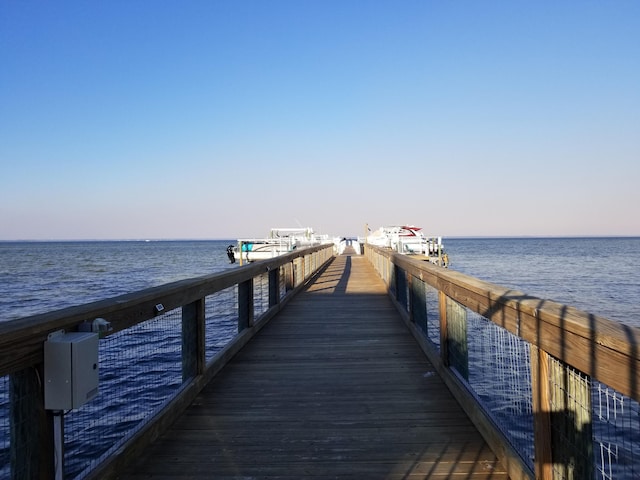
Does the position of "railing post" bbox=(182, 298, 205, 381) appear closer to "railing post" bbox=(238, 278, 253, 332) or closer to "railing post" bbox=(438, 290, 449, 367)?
"railing post" bbox=(238, 278, 253, 332)

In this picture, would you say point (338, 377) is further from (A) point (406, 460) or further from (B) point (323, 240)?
(B) point (323, 240)

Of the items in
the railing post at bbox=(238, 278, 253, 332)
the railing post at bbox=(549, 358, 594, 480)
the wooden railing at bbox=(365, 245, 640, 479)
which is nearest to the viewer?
the wooden railing at bbox=(365, 245, 640, 479)

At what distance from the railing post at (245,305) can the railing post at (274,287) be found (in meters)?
1.87

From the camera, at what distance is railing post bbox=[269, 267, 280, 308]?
8.38m

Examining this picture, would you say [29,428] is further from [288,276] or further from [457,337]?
[288,276]

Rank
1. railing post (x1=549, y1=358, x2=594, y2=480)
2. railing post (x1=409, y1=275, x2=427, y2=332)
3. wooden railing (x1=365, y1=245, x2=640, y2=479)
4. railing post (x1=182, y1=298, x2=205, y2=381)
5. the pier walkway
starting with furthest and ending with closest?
1. railing post (x1=409, y1=275, x2=427, y2=332)
2. railing post (x1=182, y1=298, x2=205, y2=381)
3. the pier walkway
4. railing post (x1=549, y1=358, x2=594, y2=480)
5. wooden railing (x1=365, y1=245, x2=640, y2=479)

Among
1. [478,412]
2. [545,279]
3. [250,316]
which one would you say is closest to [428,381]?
[478,412]

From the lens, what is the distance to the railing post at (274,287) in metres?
8.38

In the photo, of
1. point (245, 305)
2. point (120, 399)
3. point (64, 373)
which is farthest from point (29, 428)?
point (120, 399)

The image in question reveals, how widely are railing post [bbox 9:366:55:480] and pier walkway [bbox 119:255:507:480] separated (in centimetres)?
73

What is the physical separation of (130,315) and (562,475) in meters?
2.48

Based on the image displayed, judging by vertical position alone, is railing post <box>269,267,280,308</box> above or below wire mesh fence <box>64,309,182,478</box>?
above

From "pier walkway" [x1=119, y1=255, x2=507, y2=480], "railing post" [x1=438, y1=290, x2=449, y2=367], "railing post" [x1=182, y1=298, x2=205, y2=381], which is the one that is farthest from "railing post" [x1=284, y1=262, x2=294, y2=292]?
"railing post" [x1=438, y1=290, x2=449, y2=367]

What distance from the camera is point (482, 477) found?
8.71ft
